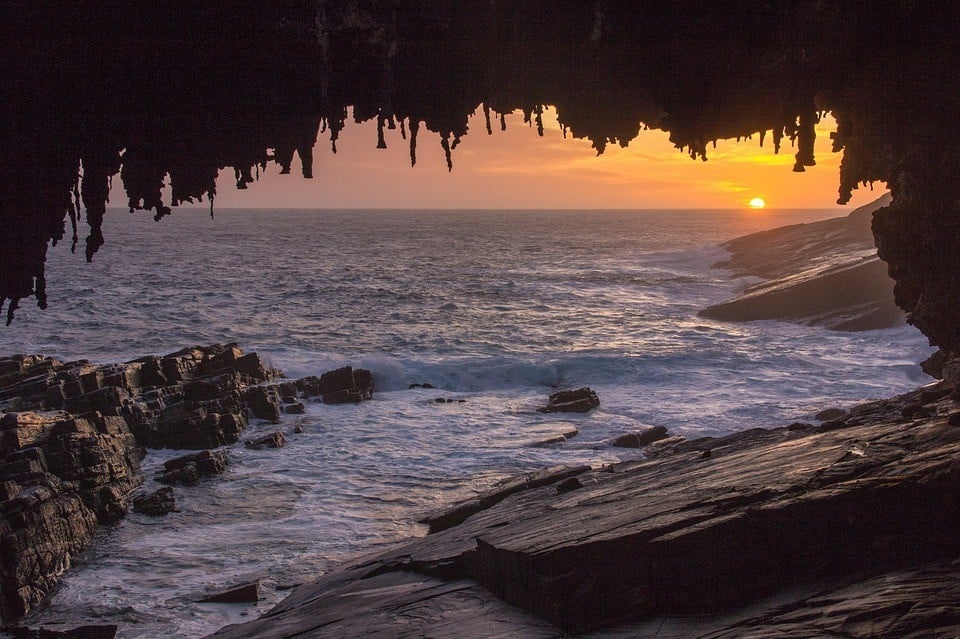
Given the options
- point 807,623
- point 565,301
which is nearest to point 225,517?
point 807,623

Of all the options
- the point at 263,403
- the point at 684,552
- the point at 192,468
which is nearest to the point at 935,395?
the point at 684,552

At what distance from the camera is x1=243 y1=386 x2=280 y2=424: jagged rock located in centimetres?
2069

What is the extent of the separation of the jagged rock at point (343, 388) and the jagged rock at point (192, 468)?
6.41 metres

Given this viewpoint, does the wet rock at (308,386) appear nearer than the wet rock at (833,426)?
No

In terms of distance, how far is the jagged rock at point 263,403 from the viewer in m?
20.7

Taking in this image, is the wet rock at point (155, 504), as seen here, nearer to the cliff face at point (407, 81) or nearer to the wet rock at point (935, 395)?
the cliff face at point (407, 81)

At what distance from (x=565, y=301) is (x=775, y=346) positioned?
17.9m

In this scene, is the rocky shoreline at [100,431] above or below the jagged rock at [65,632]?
above

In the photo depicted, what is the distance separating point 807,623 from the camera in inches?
191

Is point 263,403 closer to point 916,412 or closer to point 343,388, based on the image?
point 343,388

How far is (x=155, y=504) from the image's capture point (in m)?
14.1

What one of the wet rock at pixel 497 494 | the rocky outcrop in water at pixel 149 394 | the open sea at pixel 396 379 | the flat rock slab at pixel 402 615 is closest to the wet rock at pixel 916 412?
the flat rock slab at pixel 402 615

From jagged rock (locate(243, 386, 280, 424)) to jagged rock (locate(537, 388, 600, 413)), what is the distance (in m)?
7.84

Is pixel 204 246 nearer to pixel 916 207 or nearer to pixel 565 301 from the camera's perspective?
pixel 565 301
